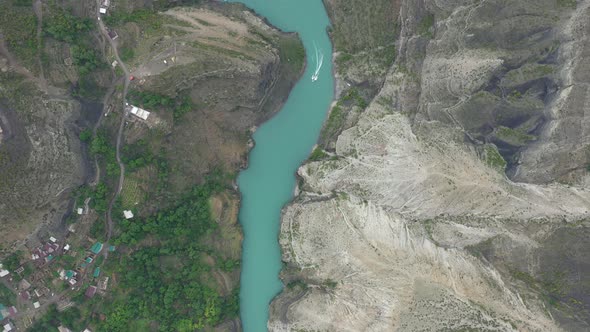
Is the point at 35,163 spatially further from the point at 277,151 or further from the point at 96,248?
the point at 277,151

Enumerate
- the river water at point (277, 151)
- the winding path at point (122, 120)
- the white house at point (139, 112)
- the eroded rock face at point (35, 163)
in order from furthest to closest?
1. the river water at point (277, 151)
2. the white house at point (139, 112)
3. the winding path at point (122, 120)
4. the eroded rock face at point (35, 163)

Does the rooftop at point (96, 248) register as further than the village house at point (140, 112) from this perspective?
Yes

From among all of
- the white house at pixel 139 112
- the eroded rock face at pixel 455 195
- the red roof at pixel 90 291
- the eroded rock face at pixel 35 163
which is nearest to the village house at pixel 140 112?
the white house at pixel 139 112

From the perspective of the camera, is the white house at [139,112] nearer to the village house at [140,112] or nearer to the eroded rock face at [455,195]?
the village house at [140,112]

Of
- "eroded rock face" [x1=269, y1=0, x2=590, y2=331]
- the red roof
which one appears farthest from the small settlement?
"eroded rock face" [x1=269, y1=0, x2=590, y2=331]

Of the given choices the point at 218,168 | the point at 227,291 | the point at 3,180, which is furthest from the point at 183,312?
the point at 3,180

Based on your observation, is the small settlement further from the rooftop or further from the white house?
the white house
